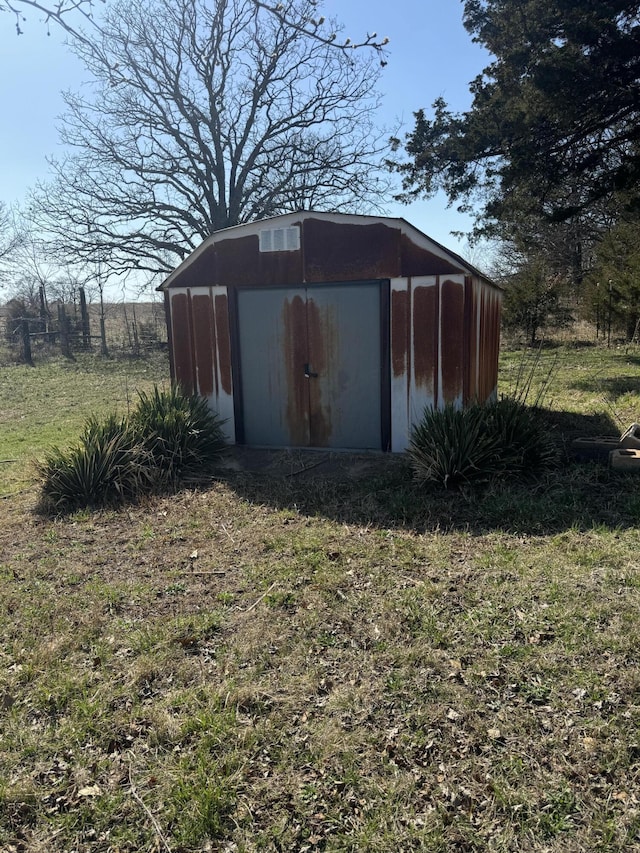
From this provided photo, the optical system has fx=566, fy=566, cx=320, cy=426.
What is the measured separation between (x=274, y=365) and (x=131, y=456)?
2.26 meters

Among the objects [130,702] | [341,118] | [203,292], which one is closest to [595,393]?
[203,292]

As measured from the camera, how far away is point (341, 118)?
1888 centimetres

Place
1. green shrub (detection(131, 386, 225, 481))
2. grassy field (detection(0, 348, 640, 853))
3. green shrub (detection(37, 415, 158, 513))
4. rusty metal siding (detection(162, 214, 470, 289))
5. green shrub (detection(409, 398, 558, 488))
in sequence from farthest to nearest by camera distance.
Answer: rusty metal siding (detection(162, 214, 470, 289)) → green shrub (detection(131, 386, 225, 481)) → green shrub (detection(37, 415, 158, 513)) → green shrub (detection(409, 398, 558, 488)) → grassy field (detection(0, 348, 640, 853))

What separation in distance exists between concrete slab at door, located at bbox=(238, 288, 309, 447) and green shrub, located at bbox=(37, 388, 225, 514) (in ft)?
2.63

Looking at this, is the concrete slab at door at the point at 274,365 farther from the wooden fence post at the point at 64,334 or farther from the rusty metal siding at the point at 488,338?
the wooden fence post at the point at 64,334

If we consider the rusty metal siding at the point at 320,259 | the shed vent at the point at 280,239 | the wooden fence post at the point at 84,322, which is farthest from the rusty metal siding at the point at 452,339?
the wooden fence post at the point at 84,322

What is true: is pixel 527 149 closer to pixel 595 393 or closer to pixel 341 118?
pixel 595 393

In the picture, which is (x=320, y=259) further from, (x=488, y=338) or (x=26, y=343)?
(x=26, y=343)

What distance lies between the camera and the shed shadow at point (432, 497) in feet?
15.6

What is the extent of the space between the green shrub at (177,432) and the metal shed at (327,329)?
0.65m

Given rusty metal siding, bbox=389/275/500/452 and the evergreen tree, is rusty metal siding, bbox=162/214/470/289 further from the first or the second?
the evergreen tree

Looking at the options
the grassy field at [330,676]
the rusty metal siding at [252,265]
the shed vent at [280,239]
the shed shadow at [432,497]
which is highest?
the shed vent at [280,239]

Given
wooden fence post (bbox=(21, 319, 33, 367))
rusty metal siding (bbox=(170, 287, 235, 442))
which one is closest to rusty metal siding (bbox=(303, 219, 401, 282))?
rusty metal siding (bbox=(170, 287, 235, 442))

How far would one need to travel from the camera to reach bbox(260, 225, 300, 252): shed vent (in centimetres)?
700
